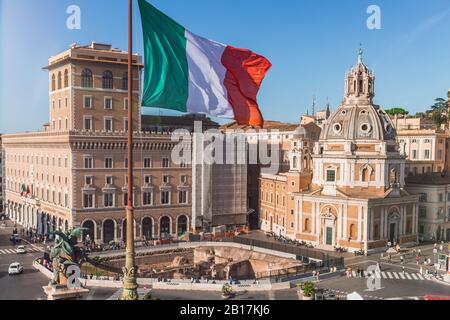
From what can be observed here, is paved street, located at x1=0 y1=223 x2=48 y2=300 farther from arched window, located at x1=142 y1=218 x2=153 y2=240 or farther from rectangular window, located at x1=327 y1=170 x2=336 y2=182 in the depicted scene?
rectangular window, located at x1=327 y1=170 x2=336 y2=182

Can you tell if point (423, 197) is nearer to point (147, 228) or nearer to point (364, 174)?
point (364, 174)

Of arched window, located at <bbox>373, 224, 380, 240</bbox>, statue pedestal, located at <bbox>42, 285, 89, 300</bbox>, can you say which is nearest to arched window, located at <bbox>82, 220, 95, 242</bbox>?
statue pedestal, located at <bbox>42, 285, 89, 300</bbox>

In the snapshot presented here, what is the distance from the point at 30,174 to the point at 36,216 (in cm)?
686

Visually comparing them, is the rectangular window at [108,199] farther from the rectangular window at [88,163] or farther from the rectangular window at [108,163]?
the rectangular window at [88,163]

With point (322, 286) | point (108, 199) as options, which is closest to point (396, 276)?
point (322, 286)

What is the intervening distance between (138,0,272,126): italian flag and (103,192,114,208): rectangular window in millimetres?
42431

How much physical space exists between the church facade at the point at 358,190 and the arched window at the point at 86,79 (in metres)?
28.3

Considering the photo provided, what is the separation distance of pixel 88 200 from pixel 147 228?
809cm

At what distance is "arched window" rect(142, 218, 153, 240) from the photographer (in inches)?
2504

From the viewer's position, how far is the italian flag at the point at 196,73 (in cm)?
1858

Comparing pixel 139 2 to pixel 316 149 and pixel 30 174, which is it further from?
pixel 30 174

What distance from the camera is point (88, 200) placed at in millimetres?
60094

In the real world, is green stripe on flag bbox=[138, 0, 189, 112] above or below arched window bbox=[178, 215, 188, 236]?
above

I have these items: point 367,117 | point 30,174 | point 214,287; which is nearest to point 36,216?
point 30,174
